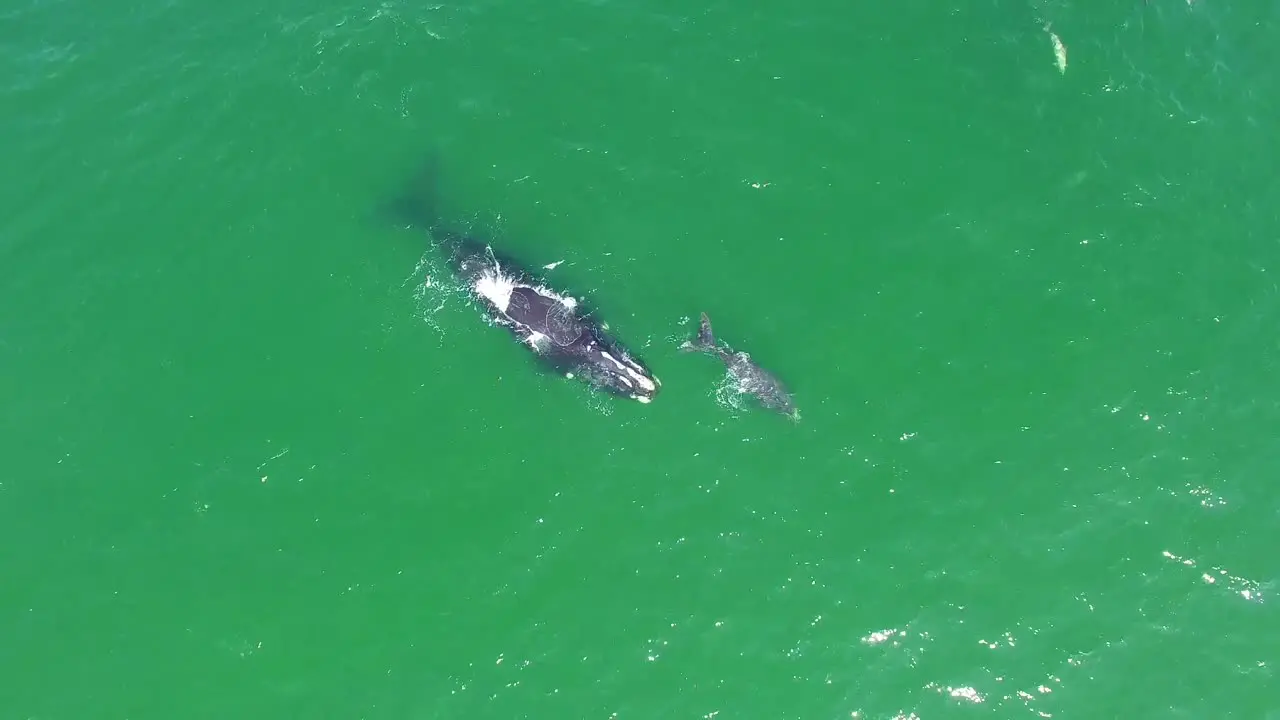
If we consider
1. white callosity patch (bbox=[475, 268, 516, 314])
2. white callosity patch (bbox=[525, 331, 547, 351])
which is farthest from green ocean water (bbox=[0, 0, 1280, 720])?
white callosity patch (bbox=[475, 268, 516, 314])

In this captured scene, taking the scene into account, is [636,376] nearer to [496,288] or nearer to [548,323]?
[548,323]

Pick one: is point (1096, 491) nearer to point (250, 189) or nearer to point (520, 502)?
point (520, 502)

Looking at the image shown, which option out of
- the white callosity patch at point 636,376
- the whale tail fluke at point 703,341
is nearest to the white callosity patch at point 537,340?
the white callosity patch at point 636,376

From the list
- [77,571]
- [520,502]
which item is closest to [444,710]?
[520,502]

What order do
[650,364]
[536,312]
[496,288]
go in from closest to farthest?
[650,364]
[536,312]
[496,288]

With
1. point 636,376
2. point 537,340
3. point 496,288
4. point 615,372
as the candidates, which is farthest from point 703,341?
point 496,288

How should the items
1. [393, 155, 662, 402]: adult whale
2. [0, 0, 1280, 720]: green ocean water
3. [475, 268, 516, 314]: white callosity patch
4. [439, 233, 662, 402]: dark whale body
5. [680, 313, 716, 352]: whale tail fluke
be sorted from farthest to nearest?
[475, 268, 516, 314]: white callosity patch
[680, 313, 716, 352]: whale tail fluke
[393, 155, 662, 402]: adult whale
[439, 233, 662, 402]: dark whale body
[0, 0, 1280, 720]: green ocean water

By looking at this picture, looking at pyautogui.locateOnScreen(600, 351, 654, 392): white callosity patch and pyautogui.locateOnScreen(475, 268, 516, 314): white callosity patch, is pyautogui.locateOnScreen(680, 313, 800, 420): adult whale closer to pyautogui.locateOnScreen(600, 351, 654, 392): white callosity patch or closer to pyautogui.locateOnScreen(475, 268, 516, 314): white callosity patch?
pyautogui.locateOnScreen(600, 351, 654, 392): white callosity patch

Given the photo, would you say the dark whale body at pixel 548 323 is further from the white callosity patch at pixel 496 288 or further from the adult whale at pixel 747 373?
the adult whale at pixel 747 373
